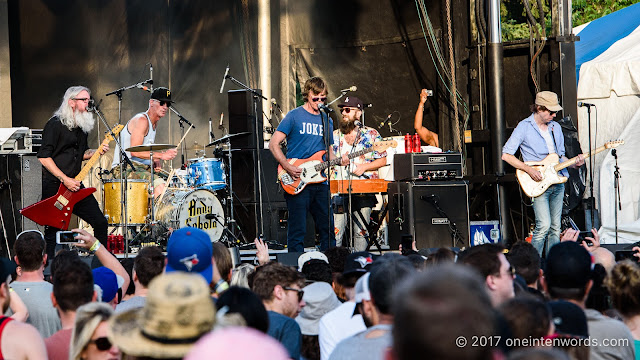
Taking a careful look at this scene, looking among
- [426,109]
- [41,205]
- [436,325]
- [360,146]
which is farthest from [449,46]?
[436,325]

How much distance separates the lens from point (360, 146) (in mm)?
11742

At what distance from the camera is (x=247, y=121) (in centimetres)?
1105

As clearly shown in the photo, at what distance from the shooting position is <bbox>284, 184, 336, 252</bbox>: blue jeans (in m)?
9.00

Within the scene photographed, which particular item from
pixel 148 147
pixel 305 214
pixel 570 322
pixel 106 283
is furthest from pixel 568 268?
pixel 148 147

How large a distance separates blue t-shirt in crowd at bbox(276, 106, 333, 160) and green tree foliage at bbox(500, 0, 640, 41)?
860 centimetres

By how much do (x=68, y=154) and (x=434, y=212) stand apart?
446 centimetres

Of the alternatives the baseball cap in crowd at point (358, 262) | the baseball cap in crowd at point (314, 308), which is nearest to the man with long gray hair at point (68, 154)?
the baseball cap in crowd at point (358, 262)

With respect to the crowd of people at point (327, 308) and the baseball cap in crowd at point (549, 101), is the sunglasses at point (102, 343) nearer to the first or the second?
the crowd of people at point (327, 308)

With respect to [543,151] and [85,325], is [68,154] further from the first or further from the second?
[85,325]

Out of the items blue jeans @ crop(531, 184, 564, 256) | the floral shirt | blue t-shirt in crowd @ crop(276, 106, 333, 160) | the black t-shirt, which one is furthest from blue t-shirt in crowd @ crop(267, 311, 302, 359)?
the floral shirt

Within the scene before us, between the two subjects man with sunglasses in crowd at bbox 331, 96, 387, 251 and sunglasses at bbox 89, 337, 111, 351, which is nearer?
sunglasses at bbox 89, 337, 111, 351

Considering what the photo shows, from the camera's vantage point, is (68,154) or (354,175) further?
(354,175)

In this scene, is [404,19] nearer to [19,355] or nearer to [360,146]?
[360,146]

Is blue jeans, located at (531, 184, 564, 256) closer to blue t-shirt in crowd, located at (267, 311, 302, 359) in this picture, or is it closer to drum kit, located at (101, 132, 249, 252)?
drum kit, located at (101, 132, 249, 252)
